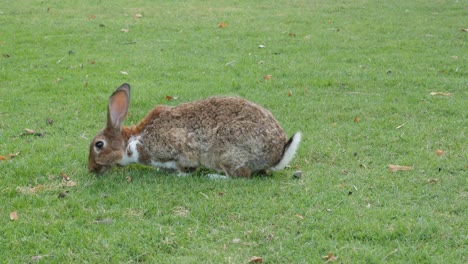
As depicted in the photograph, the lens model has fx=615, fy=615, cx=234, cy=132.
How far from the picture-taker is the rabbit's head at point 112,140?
5.85 meters

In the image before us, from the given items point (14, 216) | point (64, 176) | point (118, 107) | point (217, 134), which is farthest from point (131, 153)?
point (14, 216)

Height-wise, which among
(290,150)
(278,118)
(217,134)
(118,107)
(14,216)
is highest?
(118,107)

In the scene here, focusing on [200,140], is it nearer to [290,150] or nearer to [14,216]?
[290,150]

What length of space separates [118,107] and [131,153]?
1.52 feet

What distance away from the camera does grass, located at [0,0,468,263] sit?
4.47 m

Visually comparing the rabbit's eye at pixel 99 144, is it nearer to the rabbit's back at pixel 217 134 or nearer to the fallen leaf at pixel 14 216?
the rabbit's back at pixel 217 134

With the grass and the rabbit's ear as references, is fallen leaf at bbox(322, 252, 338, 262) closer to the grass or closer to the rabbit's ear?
the grass

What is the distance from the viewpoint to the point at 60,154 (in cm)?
633

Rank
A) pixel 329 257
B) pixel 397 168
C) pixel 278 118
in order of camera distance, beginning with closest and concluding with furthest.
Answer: pixel 329 257 < pixel 397 168 < pixel 278 118

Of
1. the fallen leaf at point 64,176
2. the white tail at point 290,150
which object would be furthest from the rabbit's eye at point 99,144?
the white tail at point 290,150

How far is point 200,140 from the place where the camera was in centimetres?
588

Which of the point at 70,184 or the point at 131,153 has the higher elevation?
the point at 131,153

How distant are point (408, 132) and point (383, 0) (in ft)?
35.3

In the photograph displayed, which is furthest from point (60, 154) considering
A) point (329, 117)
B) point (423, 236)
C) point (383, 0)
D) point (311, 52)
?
point (383, 0)
